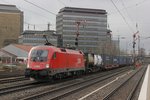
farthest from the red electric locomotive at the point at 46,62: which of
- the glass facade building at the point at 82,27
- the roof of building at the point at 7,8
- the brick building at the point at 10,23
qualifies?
the roof of building at the point at 7,8

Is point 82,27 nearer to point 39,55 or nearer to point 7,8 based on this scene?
point 39,55

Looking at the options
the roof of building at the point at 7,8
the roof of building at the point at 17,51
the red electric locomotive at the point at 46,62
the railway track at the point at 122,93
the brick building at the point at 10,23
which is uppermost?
the roof of building at the point at 7,8

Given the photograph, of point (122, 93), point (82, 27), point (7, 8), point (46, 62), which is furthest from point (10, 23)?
point (122, 93)

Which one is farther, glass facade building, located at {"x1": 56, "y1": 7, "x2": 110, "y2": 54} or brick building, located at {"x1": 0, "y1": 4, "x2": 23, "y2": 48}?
brick building, located at {"x1": 0, "y1": 4, "x2": 23, "y2": 48}

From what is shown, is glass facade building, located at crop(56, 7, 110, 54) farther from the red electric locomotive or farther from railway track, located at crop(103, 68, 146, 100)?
railway track, located at crop(103, 68, 146, 100)

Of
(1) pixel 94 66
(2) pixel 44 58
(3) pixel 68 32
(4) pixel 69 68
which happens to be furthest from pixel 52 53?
(3) pixel 68 32

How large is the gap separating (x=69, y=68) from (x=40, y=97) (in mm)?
14588

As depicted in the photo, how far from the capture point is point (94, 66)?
52.4m

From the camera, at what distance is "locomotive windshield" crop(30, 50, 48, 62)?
28203mm

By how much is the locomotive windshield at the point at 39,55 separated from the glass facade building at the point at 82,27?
162 ft

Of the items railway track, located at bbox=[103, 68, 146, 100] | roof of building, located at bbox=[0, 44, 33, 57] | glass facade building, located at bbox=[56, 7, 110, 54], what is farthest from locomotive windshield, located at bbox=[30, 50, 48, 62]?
roof of building, located at bbox=[0, 44, 33, 57]

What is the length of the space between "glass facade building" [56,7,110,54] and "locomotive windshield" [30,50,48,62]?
162 ft

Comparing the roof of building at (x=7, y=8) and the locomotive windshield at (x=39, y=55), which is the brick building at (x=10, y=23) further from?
the locomotive windshield at (x=39, y=55)

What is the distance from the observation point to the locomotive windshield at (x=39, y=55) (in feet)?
92.5
